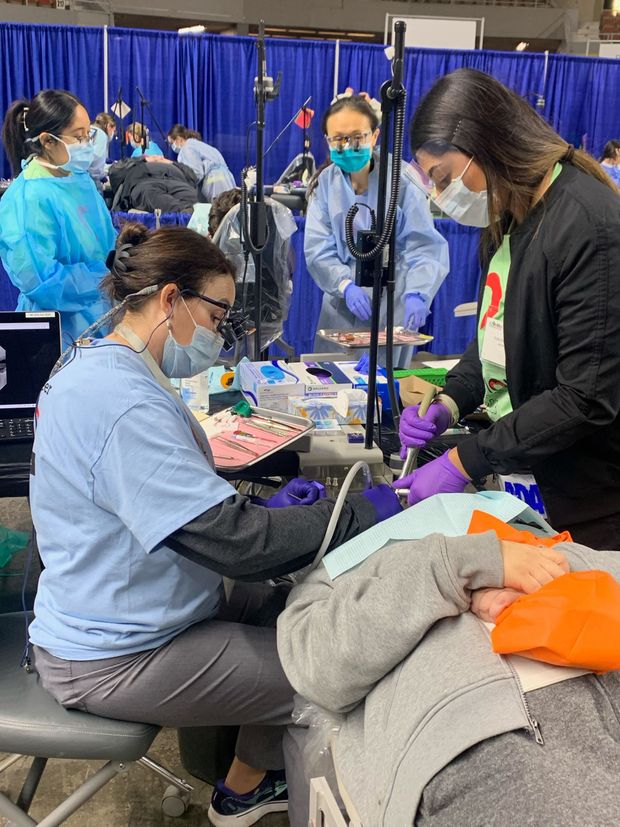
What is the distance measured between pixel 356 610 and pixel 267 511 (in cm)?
36

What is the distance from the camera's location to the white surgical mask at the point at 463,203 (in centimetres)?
144

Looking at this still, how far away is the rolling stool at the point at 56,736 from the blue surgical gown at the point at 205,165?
19.9 ft

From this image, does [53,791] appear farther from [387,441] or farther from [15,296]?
[15,296]

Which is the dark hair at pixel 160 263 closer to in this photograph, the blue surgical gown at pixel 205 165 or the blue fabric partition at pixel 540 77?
the blue surgical gown at pixel 205 165

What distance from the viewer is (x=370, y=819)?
871 mm

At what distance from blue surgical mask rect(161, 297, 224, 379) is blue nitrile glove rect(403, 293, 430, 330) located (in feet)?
5.34

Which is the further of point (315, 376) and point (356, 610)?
point (315, 376)

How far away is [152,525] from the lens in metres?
1.15

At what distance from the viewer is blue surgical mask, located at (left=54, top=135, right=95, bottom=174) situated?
2.81 metres

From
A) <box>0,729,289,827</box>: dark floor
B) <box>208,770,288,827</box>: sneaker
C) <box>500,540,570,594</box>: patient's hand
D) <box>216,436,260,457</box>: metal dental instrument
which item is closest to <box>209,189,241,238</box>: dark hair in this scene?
<box>216,436,260,457</box>: metal dental instrument

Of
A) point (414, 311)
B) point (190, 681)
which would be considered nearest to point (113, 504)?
point (190, 681)

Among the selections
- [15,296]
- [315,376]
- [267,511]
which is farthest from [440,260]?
[15,296]

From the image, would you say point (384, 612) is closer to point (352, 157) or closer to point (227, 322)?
point (227, 322)

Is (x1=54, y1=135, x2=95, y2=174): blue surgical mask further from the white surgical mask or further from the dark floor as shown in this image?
the dark floor
